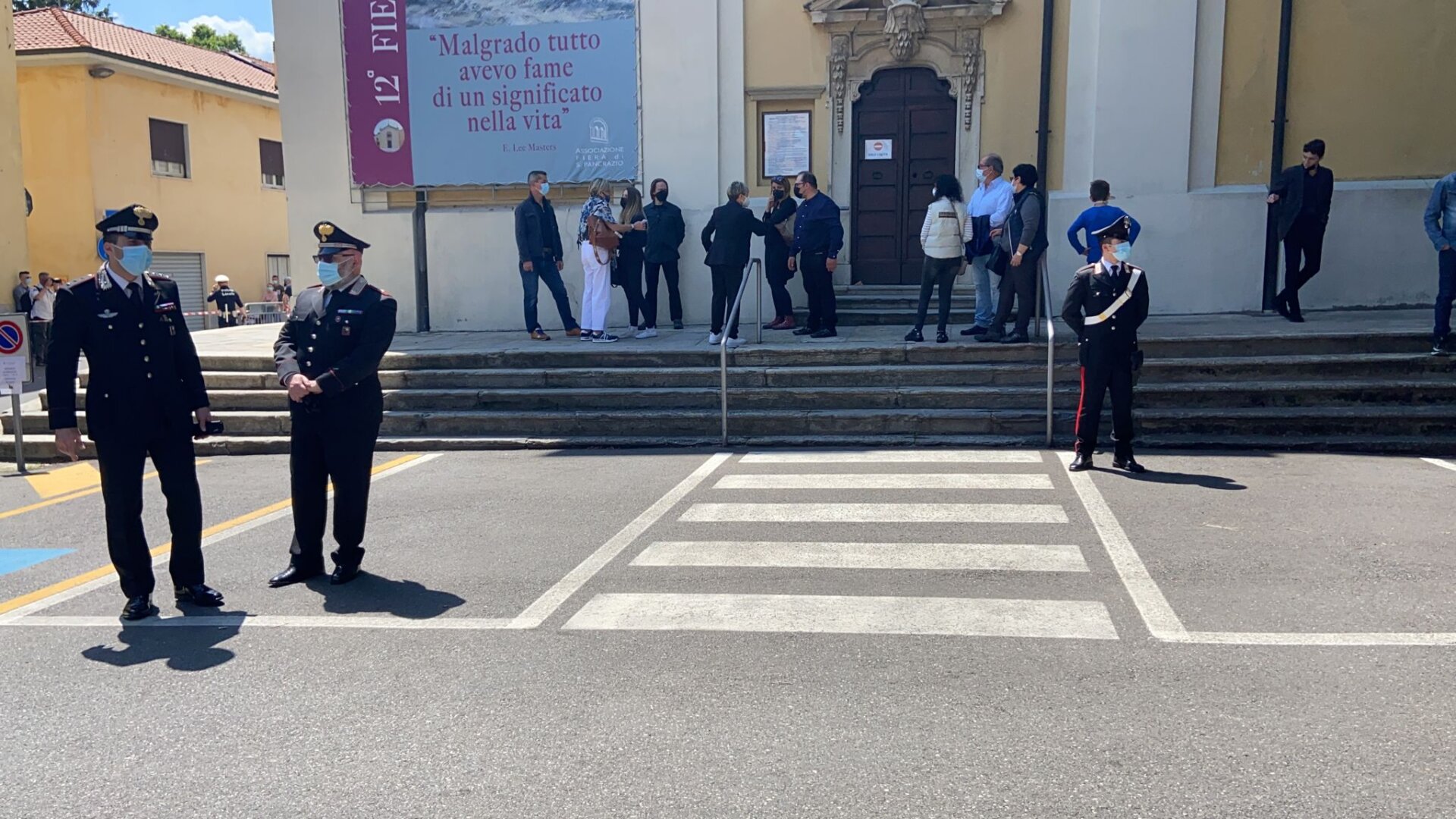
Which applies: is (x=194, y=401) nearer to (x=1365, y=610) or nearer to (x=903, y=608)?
(x=903, y=608)

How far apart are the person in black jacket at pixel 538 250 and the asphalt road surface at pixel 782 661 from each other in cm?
587

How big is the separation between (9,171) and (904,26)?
17041 mm

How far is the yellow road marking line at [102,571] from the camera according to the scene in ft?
19.7

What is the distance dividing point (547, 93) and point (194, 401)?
10081 millimetres

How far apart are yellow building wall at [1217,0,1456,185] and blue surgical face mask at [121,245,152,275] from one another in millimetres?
12234

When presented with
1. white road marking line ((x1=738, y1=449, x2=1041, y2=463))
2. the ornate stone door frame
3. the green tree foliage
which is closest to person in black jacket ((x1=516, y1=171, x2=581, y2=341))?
the ornate stone door frame

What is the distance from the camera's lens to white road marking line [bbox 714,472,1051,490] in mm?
8000

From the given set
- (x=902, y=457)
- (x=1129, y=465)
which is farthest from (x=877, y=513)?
(x=1129, y=465)

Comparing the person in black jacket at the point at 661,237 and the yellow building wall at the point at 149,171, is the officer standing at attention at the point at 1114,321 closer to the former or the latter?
the person in black jacket at the point at 661,237

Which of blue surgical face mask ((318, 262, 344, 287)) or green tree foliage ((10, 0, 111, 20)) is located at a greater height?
green tree foliage ((10, 0, 111, 20))

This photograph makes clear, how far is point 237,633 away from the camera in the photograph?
5.29m

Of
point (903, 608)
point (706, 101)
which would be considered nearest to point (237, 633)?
point (903, 608)

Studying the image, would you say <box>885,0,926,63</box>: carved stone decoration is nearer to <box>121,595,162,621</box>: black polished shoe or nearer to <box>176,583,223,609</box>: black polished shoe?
<box>176,583,223,609</box>: black polished shoe

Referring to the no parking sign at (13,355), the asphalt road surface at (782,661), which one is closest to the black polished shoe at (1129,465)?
the asphalt road surface at (782,661)
